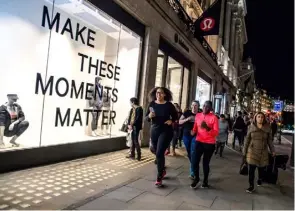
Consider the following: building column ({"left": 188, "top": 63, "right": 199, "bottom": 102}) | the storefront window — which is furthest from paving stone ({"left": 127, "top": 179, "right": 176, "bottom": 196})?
the storefront window

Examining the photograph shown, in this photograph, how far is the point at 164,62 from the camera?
13.7 metres

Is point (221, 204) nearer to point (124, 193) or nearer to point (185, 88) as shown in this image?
point (124, 193)

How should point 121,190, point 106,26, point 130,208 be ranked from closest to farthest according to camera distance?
point 130,208 < point 121,190 < point 106,26

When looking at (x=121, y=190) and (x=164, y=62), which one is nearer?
(x=121, y=190)

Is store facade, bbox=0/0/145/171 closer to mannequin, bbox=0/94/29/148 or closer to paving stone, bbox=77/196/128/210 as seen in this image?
mannequin, bbox=0/94/29/148

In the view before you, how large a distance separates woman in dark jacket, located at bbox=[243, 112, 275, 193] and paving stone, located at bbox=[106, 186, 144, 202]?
7.30 ft

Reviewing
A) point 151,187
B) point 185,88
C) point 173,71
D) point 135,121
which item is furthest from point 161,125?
point 185,88

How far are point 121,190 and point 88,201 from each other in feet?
2.83

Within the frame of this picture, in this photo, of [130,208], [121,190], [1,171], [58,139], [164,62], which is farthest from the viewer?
[164,62]

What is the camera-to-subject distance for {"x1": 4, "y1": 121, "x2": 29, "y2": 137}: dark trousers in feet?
21.7

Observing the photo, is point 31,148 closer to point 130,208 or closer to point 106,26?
point 130,208

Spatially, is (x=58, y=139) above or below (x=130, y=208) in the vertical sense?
above

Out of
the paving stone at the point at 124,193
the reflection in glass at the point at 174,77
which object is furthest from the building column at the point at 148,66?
the paving stone at the point at 124,193

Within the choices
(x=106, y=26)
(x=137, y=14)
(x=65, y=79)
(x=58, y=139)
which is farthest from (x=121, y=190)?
(x=137, y=14)
